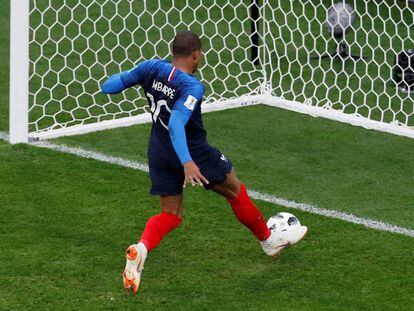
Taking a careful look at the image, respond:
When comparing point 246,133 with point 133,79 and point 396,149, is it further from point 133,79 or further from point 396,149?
point 133,79

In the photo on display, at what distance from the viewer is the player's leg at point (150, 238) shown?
6152mm

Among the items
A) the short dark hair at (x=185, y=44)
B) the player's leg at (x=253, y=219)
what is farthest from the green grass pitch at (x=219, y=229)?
the short dark hair at (x=185, y=44)

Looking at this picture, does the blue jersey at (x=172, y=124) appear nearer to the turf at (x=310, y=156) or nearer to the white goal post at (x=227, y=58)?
the turf at (x=310, y=156)

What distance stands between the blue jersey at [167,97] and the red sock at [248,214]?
38 cm

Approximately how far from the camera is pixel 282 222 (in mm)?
6941

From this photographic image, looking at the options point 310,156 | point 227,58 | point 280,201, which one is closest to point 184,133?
point 280,201

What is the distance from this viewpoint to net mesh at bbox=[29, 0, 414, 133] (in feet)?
33.7

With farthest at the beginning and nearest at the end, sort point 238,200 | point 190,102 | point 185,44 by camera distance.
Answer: point 238,200, point 185,44, point 190,102

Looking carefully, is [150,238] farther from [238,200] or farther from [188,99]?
[188,99]

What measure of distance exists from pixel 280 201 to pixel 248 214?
1296 mm

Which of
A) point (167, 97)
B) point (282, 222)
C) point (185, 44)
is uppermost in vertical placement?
point (185, 44)

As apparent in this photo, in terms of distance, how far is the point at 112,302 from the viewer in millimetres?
6223

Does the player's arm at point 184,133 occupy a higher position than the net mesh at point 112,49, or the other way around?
the player's arm at point 184,133

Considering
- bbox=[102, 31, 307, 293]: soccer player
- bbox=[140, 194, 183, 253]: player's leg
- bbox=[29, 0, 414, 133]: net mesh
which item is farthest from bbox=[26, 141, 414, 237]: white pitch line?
bbox=[140, 194, 183, 253]: player's leg
